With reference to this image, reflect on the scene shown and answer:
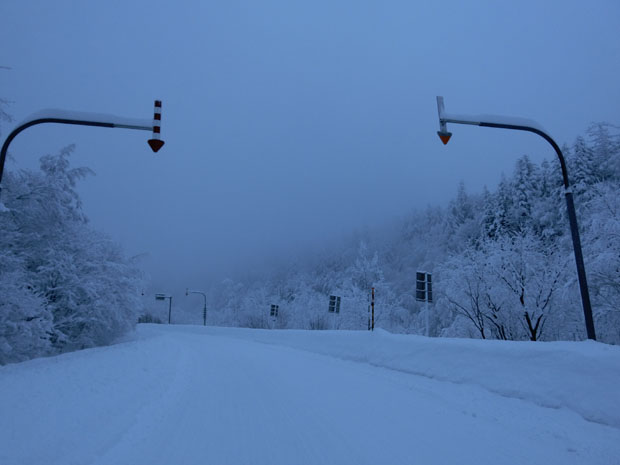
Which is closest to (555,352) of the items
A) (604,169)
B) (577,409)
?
(577,409)

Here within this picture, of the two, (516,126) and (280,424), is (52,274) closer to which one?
(280,424)

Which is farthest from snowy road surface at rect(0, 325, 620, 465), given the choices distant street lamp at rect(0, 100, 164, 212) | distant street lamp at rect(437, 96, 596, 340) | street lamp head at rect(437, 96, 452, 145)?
street lamp head at rect(437, 96, 452, 145)

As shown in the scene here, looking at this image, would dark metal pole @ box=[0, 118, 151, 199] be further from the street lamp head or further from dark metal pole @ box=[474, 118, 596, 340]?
dark metal pole @ box=[474, 118, 596, 340]

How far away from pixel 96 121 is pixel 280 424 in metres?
7.71

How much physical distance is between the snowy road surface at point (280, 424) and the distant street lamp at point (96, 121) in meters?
5.14

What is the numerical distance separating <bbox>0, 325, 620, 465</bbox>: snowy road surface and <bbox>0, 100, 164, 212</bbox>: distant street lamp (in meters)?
5.14

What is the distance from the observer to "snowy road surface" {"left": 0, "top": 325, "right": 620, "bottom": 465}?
3.79m

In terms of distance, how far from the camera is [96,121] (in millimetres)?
8734

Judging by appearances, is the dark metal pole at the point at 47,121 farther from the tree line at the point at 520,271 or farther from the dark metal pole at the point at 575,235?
the tree line at the point at 520,271

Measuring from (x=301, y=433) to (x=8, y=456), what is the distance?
2878 mm

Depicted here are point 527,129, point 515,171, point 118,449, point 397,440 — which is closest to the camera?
point 118,449

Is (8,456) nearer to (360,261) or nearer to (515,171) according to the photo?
(360,261)

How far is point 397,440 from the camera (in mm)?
4238

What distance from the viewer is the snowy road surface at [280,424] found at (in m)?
3.79
